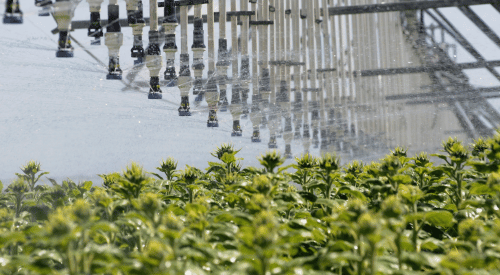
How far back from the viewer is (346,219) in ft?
2.49

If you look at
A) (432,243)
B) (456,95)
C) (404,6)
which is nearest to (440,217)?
(432,243)

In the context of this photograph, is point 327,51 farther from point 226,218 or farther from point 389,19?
point 226,218

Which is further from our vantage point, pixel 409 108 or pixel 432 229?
pixel 409 108

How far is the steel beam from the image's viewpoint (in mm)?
3516

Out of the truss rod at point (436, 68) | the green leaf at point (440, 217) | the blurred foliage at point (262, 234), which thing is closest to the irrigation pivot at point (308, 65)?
the truss rod at point (436, 68)

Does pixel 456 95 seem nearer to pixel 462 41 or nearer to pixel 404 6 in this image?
pixel 462 41

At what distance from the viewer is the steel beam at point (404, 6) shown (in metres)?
3.52

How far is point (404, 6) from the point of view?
371 centimetres

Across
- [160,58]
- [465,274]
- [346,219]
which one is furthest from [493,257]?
[160,58]

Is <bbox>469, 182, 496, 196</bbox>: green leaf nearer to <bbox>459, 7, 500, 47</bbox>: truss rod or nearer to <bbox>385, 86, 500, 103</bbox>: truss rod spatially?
<bbox>385, 86, 500, 103</bbox>: truss rod

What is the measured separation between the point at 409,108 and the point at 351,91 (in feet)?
1.80

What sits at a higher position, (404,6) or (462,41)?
(404,6)

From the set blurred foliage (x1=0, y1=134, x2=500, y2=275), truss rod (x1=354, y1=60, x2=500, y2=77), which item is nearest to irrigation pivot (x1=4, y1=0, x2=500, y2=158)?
truss rod (x1=354, y1=60, x2=500, y2=77)

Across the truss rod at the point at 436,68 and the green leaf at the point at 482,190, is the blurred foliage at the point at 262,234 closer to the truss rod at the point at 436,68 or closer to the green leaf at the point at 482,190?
the green leaf at the point at 482,190
